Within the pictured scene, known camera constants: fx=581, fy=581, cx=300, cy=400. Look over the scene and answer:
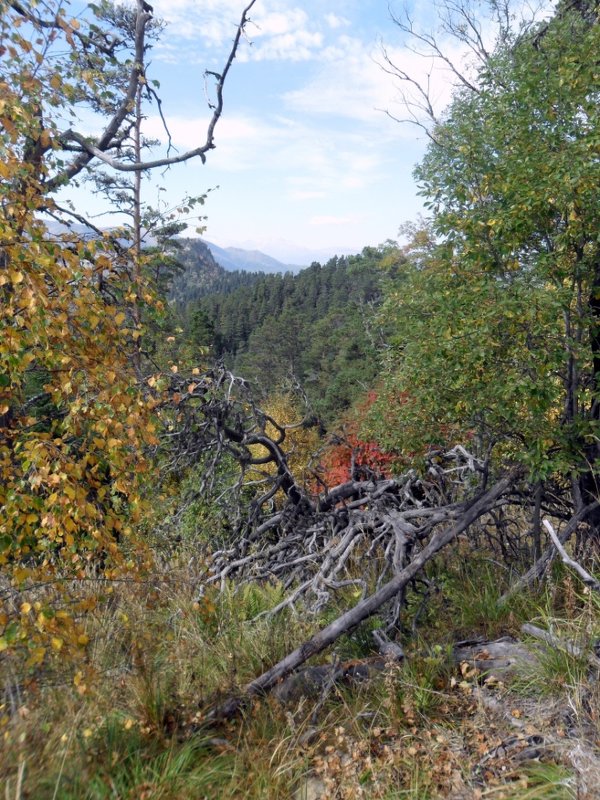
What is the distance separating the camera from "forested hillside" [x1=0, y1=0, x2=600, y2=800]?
2648 mm

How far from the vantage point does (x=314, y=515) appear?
19.9 feet

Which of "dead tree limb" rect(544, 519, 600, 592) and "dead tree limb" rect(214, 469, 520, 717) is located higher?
"dead tree limb" rect(544, 519, 600, 592)

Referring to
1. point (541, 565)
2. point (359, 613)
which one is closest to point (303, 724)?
point (359, 613)

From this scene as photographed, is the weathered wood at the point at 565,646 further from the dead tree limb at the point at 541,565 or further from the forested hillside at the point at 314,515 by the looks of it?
the dead tree limb at the point at 541,565

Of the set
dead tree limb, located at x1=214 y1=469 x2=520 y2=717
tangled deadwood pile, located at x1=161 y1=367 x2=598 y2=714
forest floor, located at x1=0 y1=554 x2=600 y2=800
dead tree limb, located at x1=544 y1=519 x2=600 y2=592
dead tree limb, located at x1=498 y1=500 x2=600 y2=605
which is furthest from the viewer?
tangled deadwood pile, located at x1=161 y1=367 x2=598 y2=714

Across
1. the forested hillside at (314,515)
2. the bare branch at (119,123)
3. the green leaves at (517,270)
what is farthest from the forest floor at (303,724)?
the bare branch at (119,123)

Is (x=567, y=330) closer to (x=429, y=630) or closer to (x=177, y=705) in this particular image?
(x=429, y=630)

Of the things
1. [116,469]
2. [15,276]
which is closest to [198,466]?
[116,469]

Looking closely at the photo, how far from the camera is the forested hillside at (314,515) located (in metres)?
2.65

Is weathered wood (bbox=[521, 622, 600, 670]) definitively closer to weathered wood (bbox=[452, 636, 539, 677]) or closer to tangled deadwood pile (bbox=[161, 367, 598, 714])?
weathered wood (bbox=[452, 636, 539, 677])

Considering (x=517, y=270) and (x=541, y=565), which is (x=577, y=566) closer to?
(x=541, y=565)

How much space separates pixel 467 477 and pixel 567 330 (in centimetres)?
188

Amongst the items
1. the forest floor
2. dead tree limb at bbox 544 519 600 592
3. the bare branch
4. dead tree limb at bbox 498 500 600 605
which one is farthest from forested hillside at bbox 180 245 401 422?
the forest floor

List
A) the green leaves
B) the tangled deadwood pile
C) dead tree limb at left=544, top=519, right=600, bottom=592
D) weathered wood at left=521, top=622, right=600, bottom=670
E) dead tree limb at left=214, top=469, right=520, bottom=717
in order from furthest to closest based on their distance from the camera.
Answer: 1. the tangled deadwood pile
2. the green leaves
3. dead tree limb at left=214, top=469, right=520, bottom=717
4. dead tree limb at left=544, top=519, right=600, bottom=592
5. weathered wood at left=521, top=622, right=600, bottom=670
